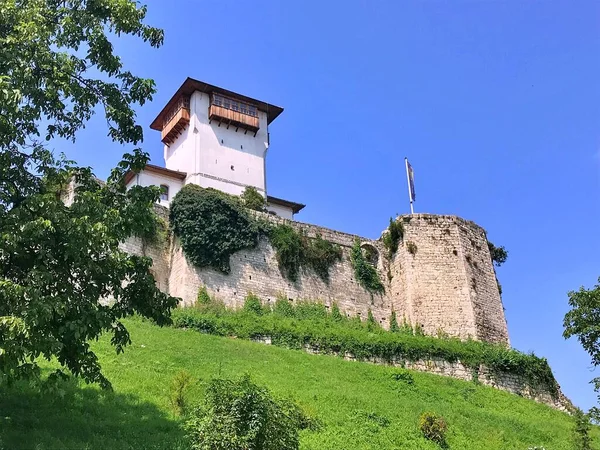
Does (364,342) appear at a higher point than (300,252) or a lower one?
lower

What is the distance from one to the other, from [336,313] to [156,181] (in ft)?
43.9

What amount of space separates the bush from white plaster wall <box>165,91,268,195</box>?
25.2m

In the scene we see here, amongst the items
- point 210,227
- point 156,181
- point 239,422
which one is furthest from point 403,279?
point 239,422

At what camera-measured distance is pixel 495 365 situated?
2756 cm

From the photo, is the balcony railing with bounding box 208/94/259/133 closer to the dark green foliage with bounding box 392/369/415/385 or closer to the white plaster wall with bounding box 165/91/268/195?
the white plaster wall with bounding box 165/91/268/195

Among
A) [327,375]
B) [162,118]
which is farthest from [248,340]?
[162,118]

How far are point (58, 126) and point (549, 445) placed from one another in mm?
14986

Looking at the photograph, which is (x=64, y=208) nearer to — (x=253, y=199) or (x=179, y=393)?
(x=179, y=393)

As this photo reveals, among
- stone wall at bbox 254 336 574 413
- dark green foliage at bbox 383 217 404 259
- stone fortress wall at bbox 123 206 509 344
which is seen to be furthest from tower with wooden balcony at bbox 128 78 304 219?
stone wall at bbox 254 336 574 413

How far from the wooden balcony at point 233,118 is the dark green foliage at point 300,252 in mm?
11280

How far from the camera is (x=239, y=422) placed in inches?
460

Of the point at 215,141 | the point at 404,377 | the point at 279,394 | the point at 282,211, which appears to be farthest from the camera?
the point at 282,211

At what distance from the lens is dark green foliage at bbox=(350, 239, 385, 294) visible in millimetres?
34594

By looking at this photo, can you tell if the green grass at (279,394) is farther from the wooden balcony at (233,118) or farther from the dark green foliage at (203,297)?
the wooden balcony at (233,118)
